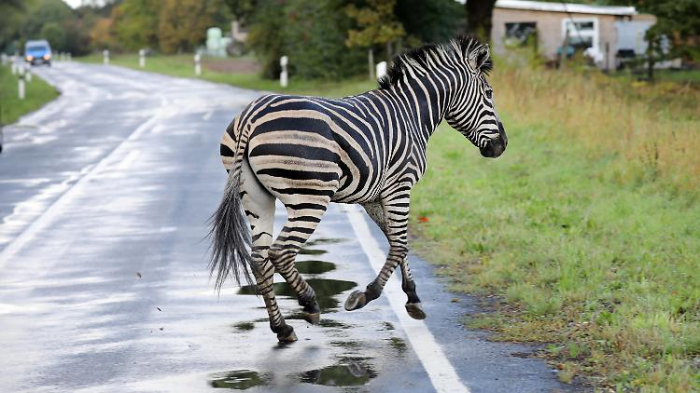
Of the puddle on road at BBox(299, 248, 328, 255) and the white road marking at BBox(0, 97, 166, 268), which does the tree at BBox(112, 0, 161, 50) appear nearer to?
the white road marking at BBox(0, 97, 166, 268)

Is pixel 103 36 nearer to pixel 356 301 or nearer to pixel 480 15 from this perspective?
pixel 480 15

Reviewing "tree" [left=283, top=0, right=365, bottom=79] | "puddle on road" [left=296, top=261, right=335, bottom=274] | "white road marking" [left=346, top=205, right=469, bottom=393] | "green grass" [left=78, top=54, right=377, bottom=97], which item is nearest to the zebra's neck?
"white road marking" [left=346, top=205, right=469, bottom=393]

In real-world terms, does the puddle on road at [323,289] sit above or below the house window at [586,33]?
below

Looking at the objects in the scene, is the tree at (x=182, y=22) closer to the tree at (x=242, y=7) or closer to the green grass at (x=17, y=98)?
the green grass at (x=17, y=98)

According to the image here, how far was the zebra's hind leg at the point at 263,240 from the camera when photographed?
7.99 meters

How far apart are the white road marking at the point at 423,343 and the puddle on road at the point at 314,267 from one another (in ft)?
1.27

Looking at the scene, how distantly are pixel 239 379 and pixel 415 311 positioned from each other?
2007 mm

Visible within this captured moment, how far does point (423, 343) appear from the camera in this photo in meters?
7.96

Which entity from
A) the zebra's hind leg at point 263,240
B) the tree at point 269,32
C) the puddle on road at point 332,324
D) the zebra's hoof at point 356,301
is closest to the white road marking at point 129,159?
the puddle on road at point 332,324

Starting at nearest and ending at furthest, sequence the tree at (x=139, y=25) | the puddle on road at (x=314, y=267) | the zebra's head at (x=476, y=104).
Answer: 1. the zebra's head at (x=476, y=104)
2. the puddle on road at (x=314, y=267)
3. the tree at (x=139, y=25)

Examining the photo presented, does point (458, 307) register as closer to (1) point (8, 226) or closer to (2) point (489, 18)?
(1) point (8, 226)

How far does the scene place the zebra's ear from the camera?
369 inches

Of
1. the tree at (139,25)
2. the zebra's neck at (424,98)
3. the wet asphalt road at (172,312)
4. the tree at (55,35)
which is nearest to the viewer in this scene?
the wet asphalt road at (172,312)

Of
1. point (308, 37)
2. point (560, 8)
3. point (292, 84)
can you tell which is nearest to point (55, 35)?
point (560, 8)
